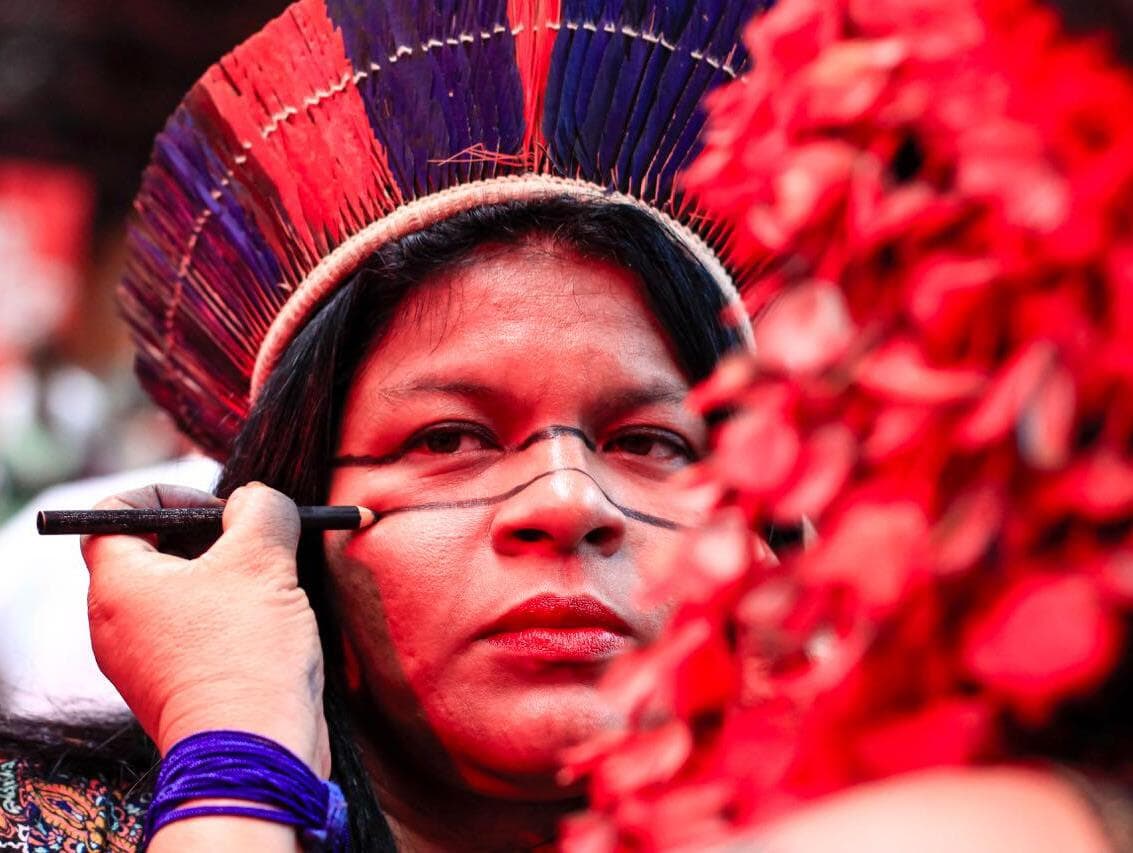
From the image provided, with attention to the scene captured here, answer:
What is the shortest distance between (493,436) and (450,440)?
6cm

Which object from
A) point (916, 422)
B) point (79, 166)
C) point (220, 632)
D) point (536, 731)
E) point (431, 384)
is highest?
point (79, 166)

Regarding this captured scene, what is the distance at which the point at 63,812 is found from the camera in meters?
1.69

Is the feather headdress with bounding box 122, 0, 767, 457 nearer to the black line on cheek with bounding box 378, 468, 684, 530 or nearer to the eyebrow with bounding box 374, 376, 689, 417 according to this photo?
the eyebrow with bounding box 374, 376, 689, 417

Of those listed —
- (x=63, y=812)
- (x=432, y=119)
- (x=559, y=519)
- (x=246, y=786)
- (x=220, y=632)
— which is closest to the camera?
(x=246, y=786)

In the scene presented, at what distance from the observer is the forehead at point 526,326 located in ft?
5.66

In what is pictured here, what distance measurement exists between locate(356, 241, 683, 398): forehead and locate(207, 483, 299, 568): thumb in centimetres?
23

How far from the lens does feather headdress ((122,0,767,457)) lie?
6.24ft

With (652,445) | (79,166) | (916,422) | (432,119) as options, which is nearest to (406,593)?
(652,445)

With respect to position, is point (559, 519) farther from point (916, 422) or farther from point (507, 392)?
point (916, 422)

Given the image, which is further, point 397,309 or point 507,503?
point 397,309

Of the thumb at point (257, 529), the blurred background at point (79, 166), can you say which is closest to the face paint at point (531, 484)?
the thumb at point (257, 529)

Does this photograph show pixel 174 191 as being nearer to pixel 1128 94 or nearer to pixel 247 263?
pixel 247 263

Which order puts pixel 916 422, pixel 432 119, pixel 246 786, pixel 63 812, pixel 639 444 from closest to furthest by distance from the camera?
1. pixel 916 422
2. pixel 246 786
3. pixel 63 812
4. pixel 639 444
5. pixel 432 119

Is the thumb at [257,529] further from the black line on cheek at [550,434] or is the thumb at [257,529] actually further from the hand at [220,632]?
the black line on cheek at [550,434]
